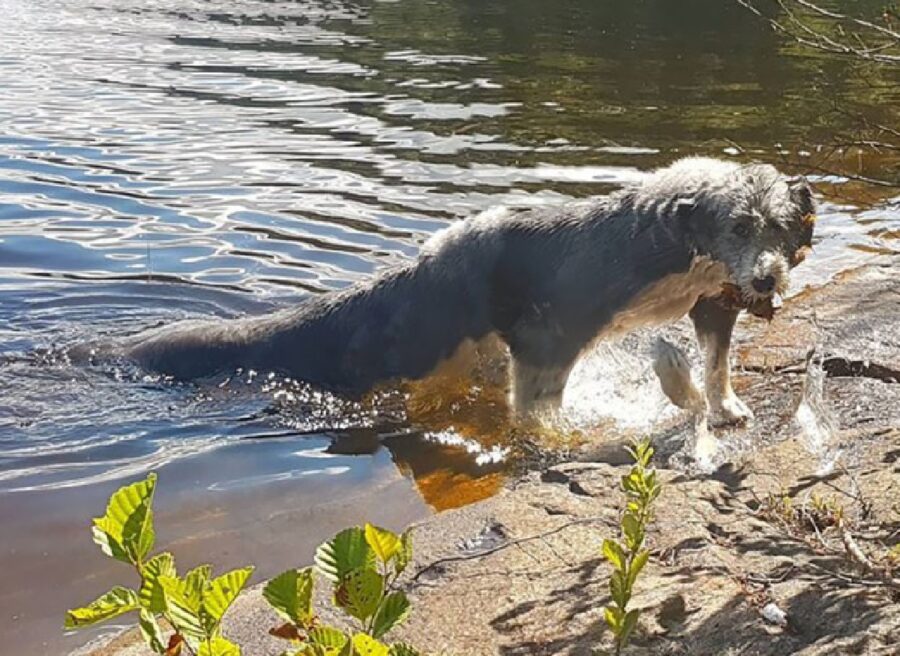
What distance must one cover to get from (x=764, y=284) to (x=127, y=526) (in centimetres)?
468

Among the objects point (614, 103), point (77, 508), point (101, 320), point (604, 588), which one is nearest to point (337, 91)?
point (614, 103)

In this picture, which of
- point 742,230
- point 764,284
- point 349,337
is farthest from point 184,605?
point 349,337

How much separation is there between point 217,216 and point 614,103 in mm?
7723

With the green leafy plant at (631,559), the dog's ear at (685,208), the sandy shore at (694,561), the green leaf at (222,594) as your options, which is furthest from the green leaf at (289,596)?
the dog's ear at (685,208)

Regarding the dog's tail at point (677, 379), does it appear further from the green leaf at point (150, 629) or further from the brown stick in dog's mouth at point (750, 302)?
the green leaf at point (150, 629)

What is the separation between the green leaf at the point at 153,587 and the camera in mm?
1608

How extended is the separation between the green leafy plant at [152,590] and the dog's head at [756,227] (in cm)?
462

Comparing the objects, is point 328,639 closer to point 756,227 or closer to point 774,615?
point 774,615

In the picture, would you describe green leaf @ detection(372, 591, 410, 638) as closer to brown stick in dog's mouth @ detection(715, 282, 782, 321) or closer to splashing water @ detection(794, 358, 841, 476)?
splashing water @ detection(794, 358, 841, 476)

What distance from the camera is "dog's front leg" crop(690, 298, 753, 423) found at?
6.46 meters

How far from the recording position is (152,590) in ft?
5.31

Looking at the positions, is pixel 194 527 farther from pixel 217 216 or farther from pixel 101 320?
pixel 217 216

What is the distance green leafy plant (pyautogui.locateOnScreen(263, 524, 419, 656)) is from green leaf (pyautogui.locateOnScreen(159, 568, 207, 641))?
0.36 ft

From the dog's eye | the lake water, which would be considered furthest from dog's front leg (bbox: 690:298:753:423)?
the lake water
